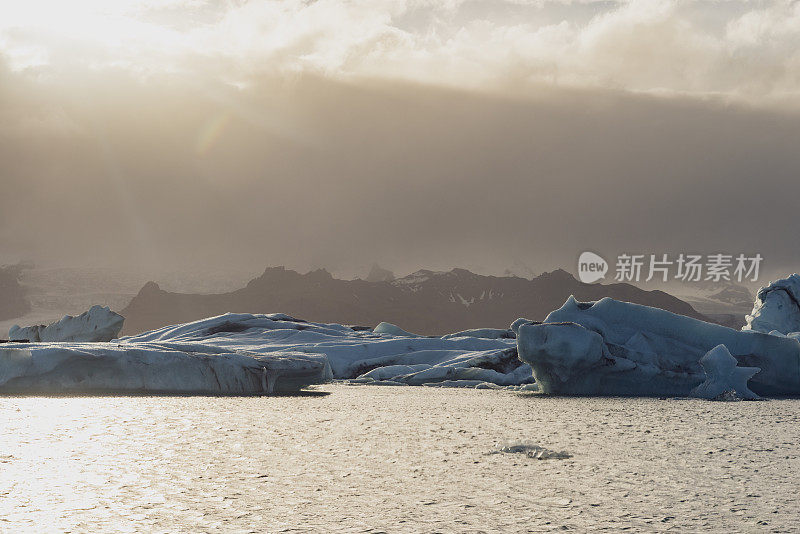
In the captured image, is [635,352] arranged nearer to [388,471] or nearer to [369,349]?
[369,349]

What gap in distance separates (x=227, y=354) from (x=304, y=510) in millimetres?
16445

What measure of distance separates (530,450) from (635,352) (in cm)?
1315

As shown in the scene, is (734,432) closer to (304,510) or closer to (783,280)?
(304,510)

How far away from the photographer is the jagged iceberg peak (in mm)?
34656

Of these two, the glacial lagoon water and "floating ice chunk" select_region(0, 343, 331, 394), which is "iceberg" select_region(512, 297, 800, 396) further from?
"floating ice chunk" select_region(0, 343, 331, 394)

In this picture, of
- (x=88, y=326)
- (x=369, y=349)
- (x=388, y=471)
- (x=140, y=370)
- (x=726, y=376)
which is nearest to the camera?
(x=388, y=471)

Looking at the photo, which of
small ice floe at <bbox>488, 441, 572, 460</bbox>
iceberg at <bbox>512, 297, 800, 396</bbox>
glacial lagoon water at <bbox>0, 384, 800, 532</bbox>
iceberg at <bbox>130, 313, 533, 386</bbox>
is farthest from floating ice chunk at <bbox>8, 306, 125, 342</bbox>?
small ice floe at <bbox>488, 441, 572, 460</bbox>

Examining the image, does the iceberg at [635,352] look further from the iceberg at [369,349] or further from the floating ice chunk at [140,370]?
the floating ice chunk at [140,370]

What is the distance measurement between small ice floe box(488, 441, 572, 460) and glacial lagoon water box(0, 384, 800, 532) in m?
0.15

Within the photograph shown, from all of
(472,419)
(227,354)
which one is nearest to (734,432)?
(472,419)

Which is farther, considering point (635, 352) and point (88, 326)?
point (88, 326)

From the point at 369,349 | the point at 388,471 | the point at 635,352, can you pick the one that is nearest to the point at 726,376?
the point at 635,352

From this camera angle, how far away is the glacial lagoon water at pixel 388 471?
22.1 ft

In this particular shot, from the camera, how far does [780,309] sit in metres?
34.9
